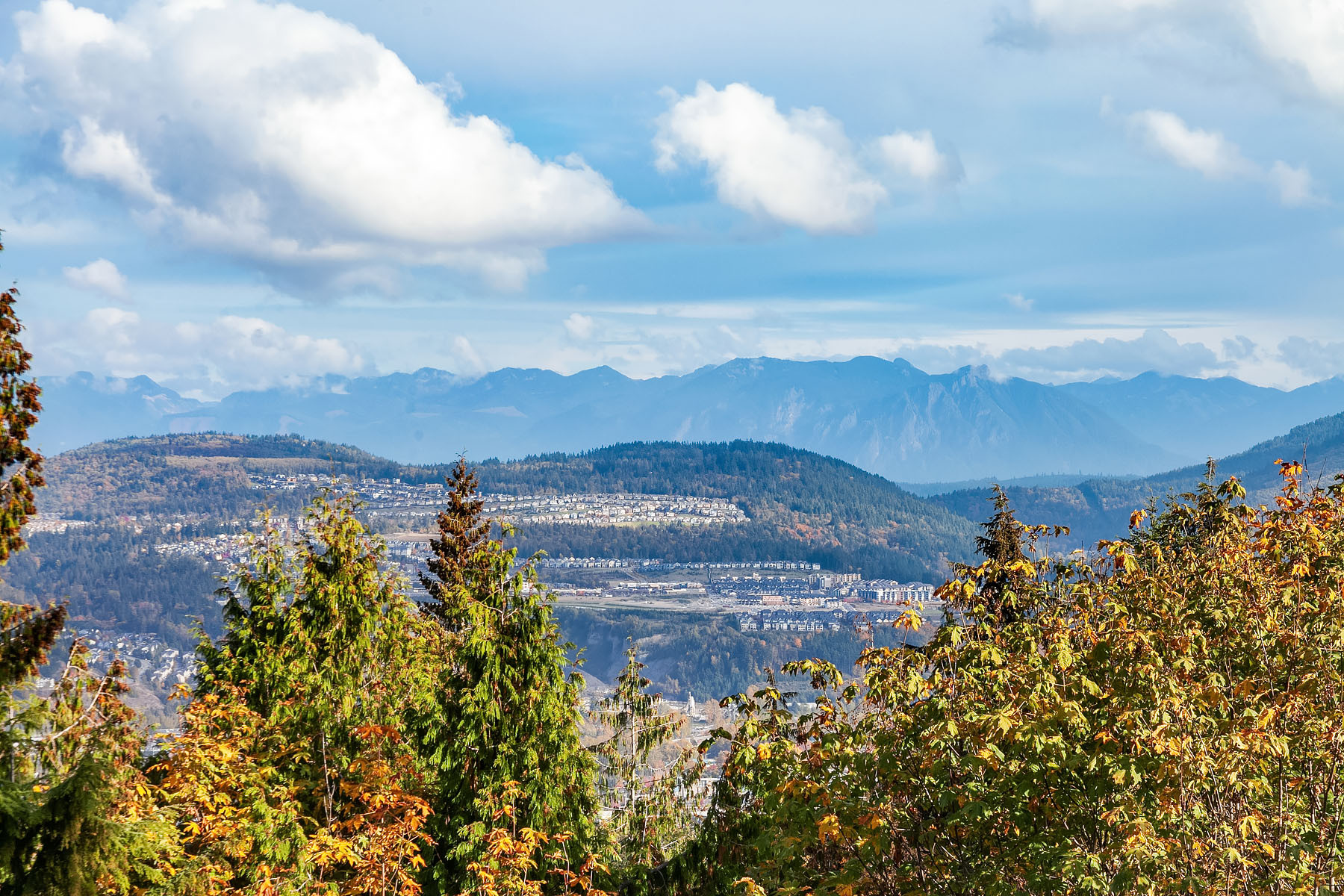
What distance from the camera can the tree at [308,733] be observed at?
13500mm

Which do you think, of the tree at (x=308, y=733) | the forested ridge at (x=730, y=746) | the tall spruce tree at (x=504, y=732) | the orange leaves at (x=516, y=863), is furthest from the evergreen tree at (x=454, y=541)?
the orange leaves at (x=516, y=863)

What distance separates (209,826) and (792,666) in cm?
857

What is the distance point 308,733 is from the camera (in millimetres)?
16984

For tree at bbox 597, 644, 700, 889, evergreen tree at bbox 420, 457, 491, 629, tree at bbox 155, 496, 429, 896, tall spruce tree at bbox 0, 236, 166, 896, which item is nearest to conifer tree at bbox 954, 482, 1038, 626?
tree at bbox 597, 644, 700, 889

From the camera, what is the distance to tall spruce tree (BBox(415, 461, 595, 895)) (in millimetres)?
16438

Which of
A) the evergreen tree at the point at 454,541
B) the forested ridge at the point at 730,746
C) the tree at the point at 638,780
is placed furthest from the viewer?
the evergreen tree at the point at 454,541

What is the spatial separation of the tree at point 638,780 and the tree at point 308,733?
4.44 m

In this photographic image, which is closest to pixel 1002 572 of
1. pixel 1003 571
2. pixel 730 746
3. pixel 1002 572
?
pixel 1002 572

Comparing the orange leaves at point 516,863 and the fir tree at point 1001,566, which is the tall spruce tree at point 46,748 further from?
the fir tree at point 1001,566

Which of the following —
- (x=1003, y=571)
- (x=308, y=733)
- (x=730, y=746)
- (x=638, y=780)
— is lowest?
(x=638, y=780)

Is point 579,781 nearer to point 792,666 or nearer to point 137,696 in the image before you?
point 792,666

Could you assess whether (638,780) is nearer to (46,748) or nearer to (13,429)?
(46,748)

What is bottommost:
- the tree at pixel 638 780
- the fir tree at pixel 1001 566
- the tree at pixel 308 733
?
the tree at pixel 638 780

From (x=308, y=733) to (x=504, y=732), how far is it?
139 inches
